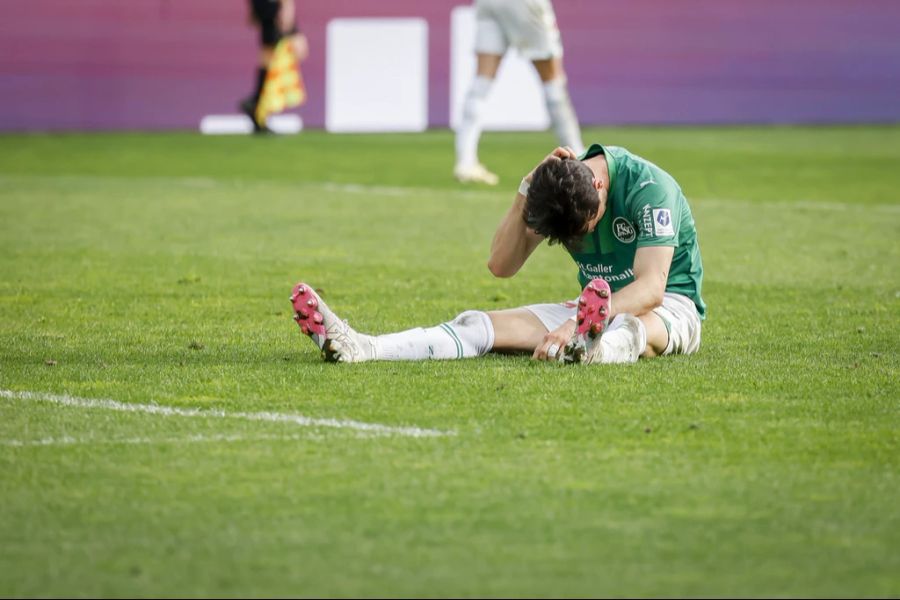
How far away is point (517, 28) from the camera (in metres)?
14.0

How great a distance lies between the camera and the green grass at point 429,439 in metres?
3.42

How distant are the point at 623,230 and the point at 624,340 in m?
0.43

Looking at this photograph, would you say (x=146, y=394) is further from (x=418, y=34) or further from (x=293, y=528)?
(x=418, y=34)

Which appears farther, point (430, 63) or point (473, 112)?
point (430, 63)

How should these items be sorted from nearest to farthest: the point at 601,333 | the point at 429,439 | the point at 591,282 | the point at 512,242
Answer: the point at 429,439
the point at 591,282
the point at 601,333
the point at 512,242

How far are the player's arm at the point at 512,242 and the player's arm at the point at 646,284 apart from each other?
0.41m

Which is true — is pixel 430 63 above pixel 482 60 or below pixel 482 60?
below

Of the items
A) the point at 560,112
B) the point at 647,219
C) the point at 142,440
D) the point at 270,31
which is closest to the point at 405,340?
the point at 647,219

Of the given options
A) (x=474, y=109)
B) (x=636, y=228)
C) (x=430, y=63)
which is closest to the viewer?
(x=636, y=228)

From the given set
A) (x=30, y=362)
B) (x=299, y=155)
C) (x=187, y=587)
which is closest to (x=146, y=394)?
(x=30, y=362)

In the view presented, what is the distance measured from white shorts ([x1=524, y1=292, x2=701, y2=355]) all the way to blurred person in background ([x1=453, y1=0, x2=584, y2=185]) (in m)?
7.94

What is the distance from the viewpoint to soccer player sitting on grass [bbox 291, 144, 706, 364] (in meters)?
5.46

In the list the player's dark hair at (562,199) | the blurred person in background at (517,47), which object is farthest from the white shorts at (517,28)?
the player's dark hair at (562,199)

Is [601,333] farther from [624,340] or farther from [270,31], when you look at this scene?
[270,31]
